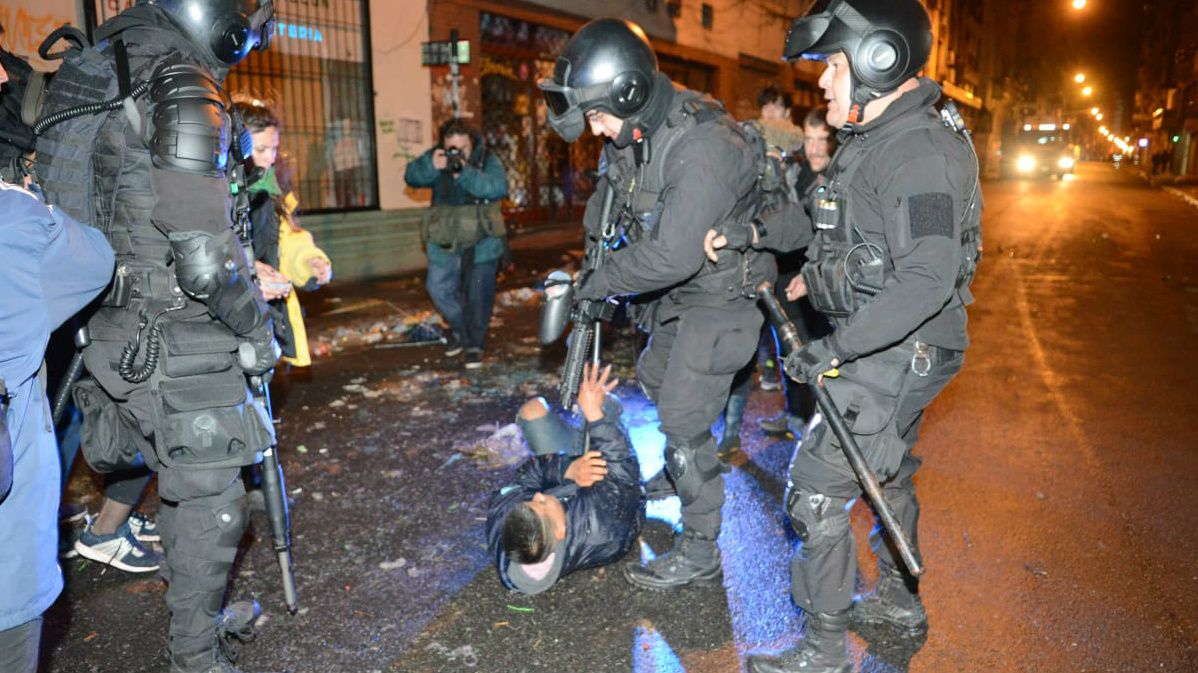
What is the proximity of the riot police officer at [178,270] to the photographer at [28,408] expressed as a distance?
1.26 ft

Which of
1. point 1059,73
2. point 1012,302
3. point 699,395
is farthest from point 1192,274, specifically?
point 1059,73

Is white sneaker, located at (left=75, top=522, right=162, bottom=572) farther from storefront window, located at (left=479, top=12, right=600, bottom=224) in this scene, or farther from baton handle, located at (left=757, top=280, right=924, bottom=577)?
storefront window, located at (left=479, top=12, right=600, bottom=224)

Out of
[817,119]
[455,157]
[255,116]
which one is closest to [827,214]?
[255,116]

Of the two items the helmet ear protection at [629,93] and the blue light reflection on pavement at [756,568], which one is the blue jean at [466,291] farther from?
the helmet ear protection at [629,93]

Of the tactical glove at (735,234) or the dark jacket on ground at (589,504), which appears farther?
the dark jacket on ground at (589,504)

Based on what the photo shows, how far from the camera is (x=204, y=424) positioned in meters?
2.54

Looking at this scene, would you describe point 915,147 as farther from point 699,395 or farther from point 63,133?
point 63,133

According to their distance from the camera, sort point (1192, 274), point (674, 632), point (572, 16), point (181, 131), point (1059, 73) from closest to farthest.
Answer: point (181, 131), point (674, 632), point (1192, 274), point (572, 16), point (1059, 73)

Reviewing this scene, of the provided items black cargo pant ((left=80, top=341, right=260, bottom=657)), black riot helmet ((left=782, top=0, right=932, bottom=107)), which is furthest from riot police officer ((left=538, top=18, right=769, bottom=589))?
black cargo pant ((left=80, top=341, right=260, bottom=657))

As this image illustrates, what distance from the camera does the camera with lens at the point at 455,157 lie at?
6.91 meters

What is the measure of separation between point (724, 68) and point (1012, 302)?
1106 centimetres

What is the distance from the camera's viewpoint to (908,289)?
247cm

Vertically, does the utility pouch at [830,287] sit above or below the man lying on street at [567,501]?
above

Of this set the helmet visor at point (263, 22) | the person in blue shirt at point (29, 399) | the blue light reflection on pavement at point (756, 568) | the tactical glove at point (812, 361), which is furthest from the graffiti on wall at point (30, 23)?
the tactical glove at point (812, 361)
